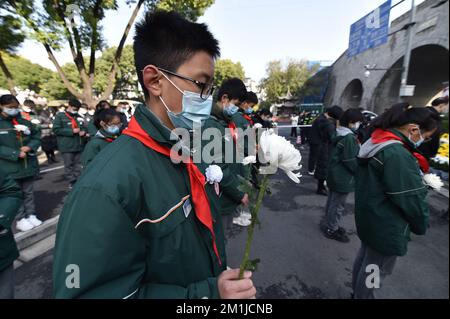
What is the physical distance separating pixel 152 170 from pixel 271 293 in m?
2.50

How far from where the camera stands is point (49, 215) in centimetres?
448

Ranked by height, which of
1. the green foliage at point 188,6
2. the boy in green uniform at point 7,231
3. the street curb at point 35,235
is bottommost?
the street curb at point 35,235

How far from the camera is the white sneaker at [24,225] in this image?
3.75m

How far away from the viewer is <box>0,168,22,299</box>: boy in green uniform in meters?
1.77

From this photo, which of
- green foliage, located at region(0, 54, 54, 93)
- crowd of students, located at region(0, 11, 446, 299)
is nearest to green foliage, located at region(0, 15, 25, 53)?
crowd of students, located at region(0, 11, 446, 299)

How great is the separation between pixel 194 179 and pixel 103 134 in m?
3.04

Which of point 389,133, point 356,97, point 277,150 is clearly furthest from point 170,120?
point 356,97

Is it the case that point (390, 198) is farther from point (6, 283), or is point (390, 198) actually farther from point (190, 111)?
point (6, 283)

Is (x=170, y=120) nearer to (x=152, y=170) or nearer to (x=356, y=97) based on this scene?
(x=152, y=170)

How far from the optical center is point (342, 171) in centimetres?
376

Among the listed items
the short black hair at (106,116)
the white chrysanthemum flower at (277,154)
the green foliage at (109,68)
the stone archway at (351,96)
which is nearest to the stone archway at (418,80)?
the stone archway at (351,96)

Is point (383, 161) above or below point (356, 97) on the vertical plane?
below

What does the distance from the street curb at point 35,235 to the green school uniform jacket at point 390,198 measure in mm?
4684

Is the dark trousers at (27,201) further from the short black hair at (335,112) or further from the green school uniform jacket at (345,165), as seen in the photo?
the short black hair at (335,112)
